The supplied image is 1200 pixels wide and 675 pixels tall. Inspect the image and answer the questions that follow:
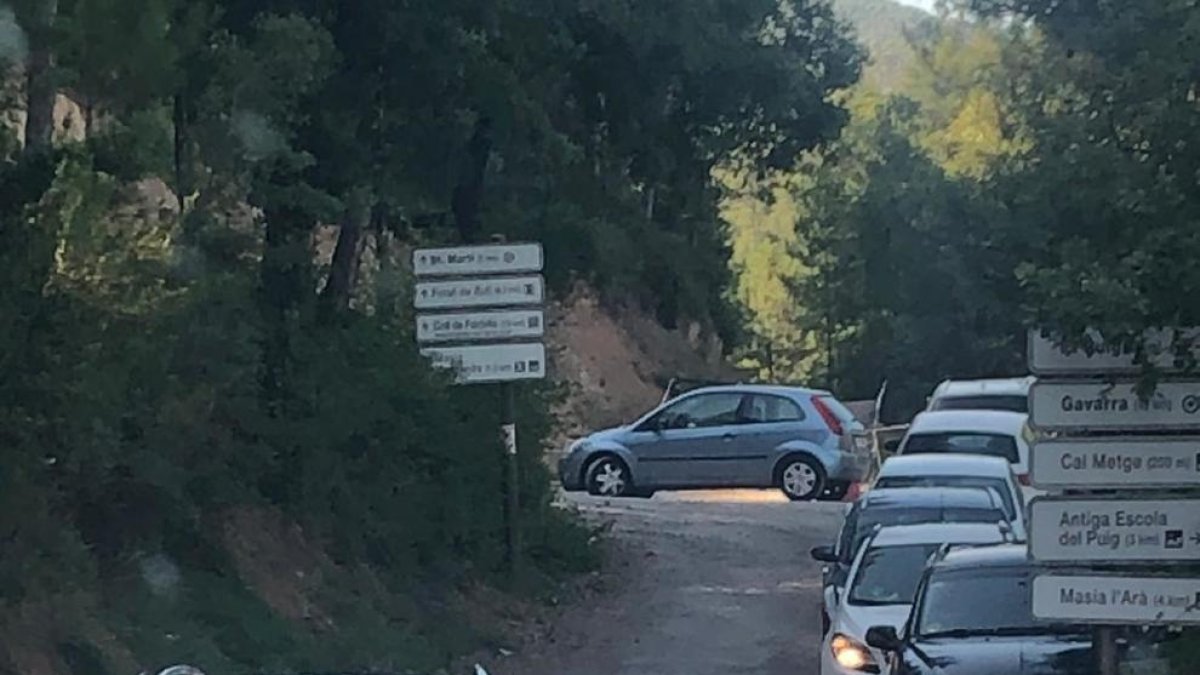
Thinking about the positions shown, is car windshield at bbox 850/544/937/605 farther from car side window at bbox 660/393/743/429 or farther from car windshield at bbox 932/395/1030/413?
car side window at bbox 660/393/743/429

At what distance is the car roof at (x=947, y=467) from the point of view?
62.0 ft

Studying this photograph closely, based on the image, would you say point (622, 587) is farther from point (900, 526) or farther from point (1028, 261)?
point (1028, 261)

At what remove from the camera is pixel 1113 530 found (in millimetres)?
10359

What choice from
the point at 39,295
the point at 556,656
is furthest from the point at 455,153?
the point at 39,295

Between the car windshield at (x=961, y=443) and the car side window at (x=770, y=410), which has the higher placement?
the car side window at (x=770, y=410)

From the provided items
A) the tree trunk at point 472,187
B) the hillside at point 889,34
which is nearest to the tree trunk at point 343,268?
the tree trunk at point 472,187

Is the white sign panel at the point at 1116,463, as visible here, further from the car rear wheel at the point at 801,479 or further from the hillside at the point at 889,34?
the hillside at the point at 889,34

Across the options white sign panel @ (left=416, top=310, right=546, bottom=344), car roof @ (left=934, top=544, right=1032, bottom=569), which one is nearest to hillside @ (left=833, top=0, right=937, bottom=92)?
white sign panel @ (left=416, top=310, right=546, bottom=344)

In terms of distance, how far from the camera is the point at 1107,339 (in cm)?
965

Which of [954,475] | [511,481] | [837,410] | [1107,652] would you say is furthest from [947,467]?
[837,410]

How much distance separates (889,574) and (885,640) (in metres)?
2.72

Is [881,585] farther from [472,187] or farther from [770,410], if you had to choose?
[770,410]

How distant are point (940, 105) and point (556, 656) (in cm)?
6960

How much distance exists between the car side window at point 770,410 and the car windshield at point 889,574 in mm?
13799
